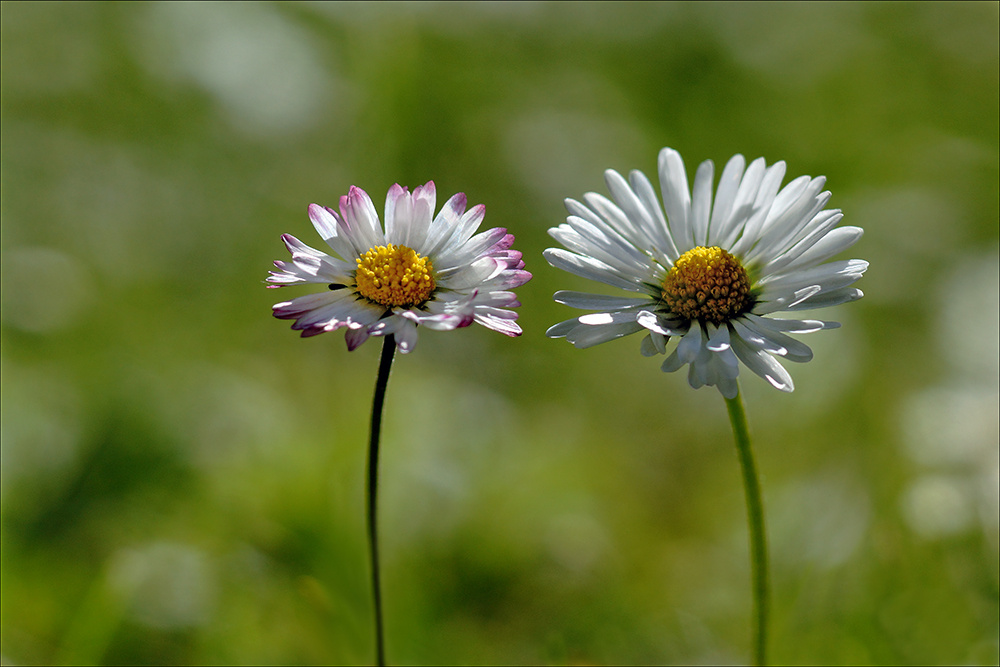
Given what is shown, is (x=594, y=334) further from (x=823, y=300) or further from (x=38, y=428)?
Result: (x=38, y=428)

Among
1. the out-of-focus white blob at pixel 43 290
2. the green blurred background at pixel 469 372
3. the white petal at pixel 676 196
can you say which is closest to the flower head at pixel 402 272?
the white petal at pixel 676 196

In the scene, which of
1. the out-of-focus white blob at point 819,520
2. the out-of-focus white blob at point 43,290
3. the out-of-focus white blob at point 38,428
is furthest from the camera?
the out-of-focus white blob at point 43,290

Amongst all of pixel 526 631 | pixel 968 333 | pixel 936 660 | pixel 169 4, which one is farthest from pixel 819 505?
pixel 169 4

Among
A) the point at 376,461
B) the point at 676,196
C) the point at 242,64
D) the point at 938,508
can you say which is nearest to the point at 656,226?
the point at 676,196

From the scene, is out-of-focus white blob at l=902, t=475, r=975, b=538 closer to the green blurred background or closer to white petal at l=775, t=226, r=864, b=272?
the green blurred background

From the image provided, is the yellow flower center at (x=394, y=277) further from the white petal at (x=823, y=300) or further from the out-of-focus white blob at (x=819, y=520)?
the out-of-focus white blob at (x=819, y=520)

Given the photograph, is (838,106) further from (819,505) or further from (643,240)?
(643,240)
